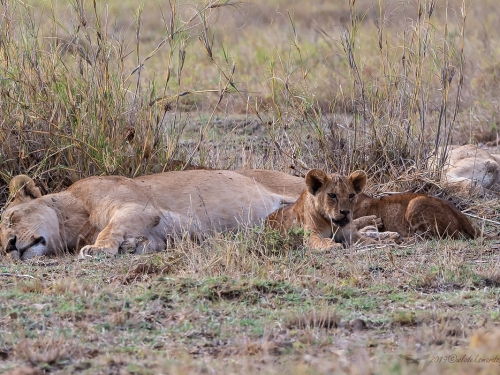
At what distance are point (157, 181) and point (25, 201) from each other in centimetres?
101

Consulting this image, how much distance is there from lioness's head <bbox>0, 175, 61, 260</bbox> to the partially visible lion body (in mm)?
3558

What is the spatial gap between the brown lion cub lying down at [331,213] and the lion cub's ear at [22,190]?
1885 mm

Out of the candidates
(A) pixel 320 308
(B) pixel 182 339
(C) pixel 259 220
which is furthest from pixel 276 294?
(C) pixel 259 220

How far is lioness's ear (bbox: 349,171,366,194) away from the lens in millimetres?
6352

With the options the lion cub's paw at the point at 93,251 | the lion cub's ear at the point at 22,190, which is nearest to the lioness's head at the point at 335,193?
the lion cub's paw at the point at 93,251

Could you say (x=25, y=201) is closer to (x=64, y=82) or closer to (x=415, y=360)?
(x=64, y=82)

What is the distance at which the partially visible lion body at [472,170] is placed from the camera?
7.89 m

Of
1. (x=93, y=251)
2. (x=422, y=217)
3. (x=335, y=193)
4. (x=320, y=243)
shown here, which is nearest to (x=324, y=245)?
(x=320, y=243)

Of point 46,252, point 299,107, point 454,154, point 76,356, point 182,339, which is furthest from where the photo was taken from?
point 454,154

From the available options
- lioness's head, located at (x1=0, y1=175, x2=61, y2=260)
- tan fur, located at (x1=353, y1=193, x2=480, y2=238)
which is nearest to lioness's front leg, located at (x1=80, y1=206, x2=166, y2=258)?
lioness's head, located at (x1=0, y1=175, x2=61, y2=260)

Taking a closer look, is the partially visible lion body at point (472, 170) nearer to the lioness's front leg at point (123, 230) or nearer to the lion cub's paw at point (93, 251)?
the lioness's front leg at point (123, 230)

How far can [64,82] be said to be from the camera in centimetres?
708

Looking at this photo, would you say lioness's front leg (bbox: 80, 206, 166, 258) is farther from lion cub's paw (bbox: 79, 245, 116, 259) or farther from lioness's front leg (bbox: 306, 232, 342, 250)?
lioness's front leg (bbox: 306, 232, 342, 250)

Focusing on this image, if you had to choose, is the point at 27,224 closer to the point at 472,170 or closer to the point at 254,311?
the point at 254,311
